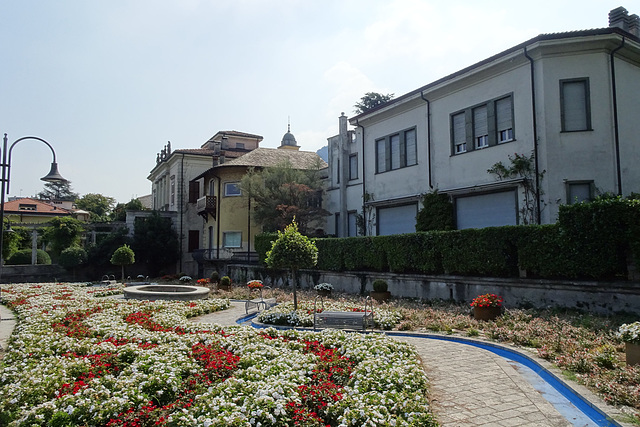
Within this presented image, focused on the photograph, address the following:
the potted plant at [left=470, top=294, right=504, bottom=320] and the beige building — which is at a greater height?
the beige building

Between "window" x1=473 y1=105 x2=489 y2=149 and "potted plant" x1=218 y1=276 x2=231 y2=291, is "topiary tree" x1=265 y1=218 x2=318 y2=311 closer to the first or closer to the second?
"window" x1=473 y1=105 x2=489 y2=149

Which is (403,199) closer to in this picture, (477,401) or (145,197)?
(477,401)

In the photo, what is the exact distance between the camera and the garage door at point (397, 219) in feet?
80.8

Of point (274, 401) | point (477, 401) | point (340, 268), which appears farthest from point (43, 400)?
point (340, 268)

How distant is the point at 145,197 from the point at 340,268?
80.1m

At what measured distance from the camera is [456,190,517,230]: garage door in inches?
771

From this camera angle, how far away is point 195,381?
7625 mm

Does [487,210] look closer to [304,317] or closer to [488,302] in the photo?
[488,302]

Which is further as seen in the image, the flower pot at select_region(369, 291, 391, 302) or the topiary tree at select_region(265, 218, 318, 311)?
the flower pot at select_region(369, 291, 391, 302)

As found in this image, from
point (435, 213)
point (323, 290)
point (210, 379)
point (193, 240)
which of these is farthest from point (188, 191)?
point (210, 379)

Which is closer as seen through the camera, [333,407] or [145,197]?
[333,407]

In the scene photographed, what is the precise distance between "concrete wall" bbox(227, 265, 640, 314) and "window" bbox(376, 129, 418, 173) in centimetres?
670

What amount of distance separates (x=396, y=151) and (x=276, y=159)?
48.9 ft

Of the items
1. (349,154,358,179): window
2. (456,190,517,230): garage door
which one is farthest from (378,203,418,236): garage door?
(349,154,358,179): window
